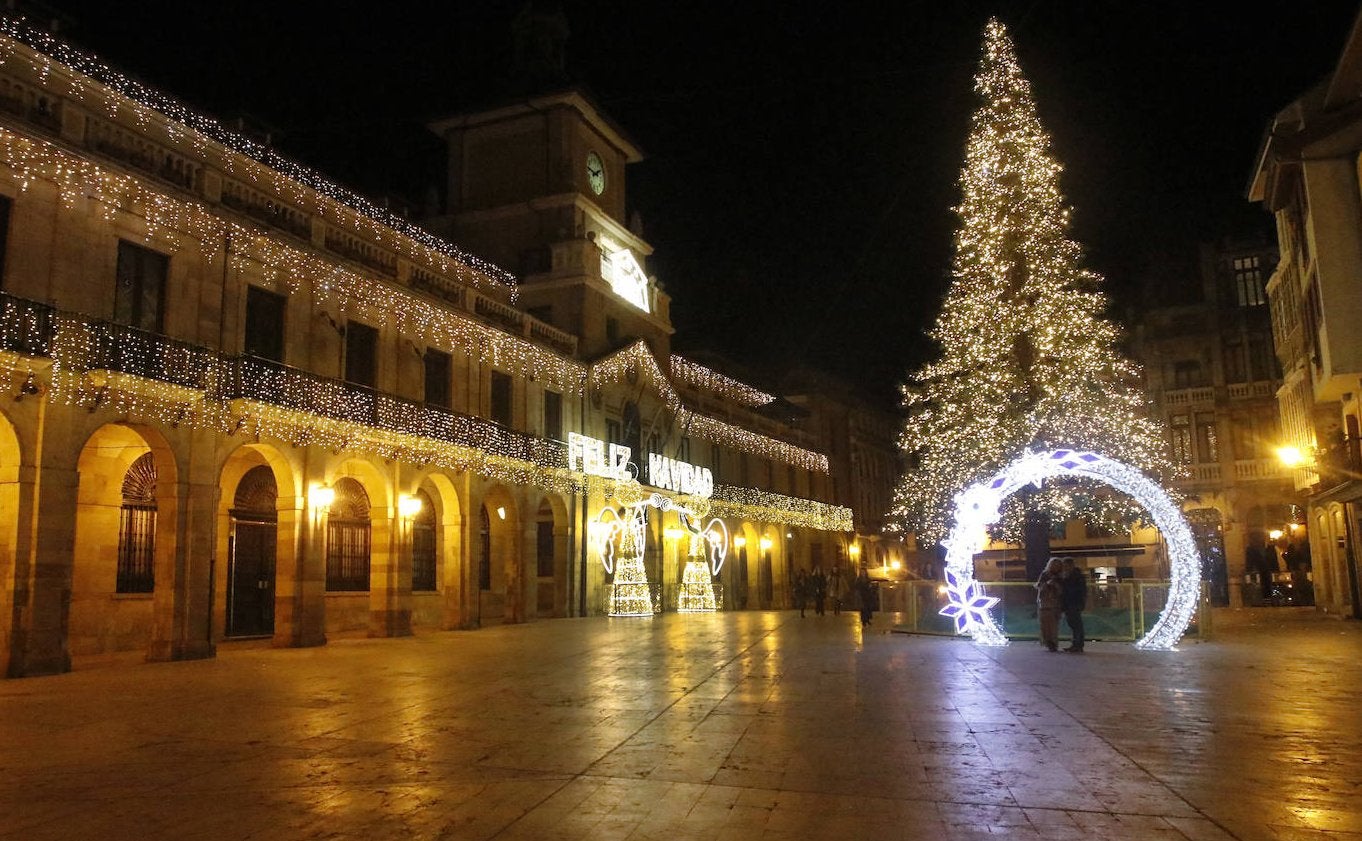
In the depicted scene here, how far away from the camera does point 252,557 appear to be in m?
21.5


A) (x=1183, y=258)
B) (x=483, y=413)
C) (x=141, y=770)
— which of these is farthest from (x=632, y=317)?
(x=141, y=770)

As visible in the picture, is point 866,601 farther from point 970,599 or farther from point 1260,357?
point 1260,357

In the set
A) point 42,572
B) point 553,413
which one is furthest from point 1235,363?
point 42,572

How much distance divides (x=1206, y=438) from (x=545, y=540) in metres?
26.6

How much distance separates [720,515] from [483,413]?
16.2 meters

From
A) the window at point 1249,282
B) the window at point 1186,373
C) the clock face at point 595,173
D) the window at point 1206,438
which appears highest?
the clock face at point 595,173

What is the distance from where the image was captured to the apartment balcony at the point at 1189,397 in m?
38.8

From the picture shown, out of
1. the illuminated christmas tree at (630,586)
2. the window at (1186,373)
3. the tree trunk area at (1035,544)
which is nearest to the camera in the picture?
the tree trunk area at (1035,544)

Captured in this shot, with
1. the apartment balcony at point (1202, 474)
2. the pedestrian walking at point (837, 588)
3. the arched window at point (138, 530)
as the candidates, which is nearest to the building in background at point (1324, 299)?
the apartment balcony at point (1202, 474)

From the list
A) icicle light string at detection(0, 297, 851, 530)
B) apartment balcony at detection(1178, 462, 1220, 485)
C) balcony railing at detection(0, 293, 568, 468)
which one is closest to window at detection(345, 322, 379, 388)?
balcony railing at detection(0, 293, 568, 468)

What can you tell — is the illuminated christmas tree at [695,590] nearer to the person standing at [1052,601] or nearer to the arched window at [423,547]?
the arched window at [423,547]

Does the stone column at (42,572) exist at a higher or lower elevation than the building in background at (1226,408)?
lower

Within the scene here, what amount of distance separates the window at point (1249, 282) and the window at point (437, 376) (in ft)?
104

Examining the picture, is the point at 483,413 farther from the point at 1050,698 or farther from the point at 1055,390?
the point at 1050,698
